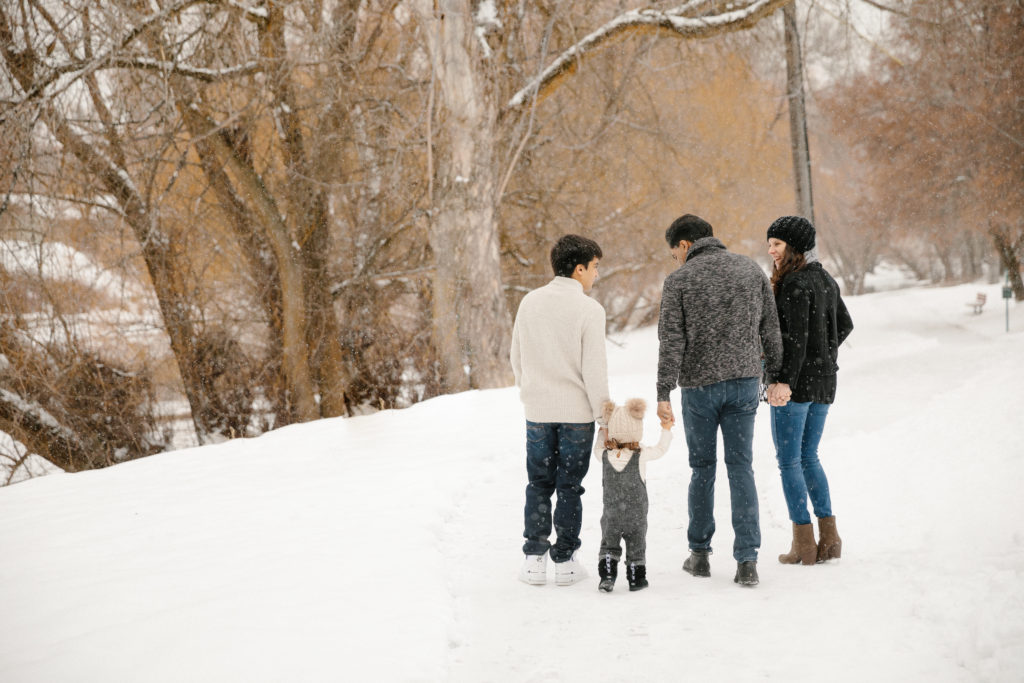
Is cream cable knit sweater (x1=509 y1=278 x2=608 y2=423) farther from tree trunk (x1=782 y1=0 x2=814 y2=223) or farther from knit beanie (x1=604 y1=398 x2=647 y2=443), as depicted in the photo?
tree trunk (x1=782 y1=0 x2=814 y2=223)

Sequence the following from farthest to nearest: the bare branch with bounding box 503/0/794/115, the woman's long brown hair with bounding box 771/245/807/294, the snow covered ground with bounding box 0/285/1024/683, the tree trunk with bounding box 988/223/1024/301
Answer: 1. the tree trunk with bounding box 988/223/1024/301
2. the bare branch with bounding box 503/0/794/115
3. the woman's long brown hair with bounding box 771/245/807/294
4. the snow covered ground with bounding box 0/285/1024/683

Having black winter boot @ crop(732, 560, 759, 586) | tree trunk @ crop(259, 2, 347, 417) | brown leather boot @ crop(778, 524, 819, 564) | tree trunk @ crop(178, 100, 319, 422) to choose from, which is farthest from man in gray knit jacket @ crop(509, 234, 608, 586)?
tree trunk @ crop(259, 2, 347, 417)

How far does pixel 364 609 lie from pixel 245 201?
10.7 meters

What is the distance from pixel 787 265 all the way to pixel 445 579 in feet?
8.36

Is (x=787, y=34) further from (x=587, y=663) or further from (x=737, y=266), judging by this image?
(x=587, y=663)

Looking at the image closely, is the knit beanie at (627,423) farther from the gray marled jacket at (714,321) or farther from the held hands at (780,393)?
the held hands at (780,393)

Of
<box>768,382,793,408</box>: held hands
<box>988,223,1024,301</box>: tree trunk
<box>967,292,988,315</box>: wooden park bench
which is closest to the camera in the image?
<box>768,382,793,408</box>: held hands

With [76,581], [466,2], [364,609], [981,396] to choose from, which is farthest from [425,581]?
[981,396]

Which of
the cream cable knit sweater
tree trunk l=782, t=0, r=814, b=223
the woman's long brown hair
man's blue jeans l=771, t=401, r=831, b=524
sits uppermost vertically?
tree trunk l=782, t=0, r=814, b=223

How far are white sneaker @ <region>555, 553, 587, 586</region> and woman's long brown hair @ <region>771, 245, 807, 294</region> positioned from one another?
188cm

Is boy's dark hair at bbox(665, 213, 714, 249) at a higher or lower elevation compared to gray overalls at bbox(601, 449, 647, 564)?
higher

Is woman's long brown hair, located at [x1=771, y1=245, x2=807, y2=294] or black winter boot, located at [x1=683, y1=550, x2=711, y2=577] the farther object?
woman's long brown hair, located at [x1=771, y1=245, x2=807, y2=294]

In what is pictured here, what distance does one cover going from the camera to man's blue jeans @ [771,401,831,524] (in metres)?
4.16

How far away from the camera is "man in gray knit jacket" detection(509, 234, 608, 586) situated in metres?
4.02
